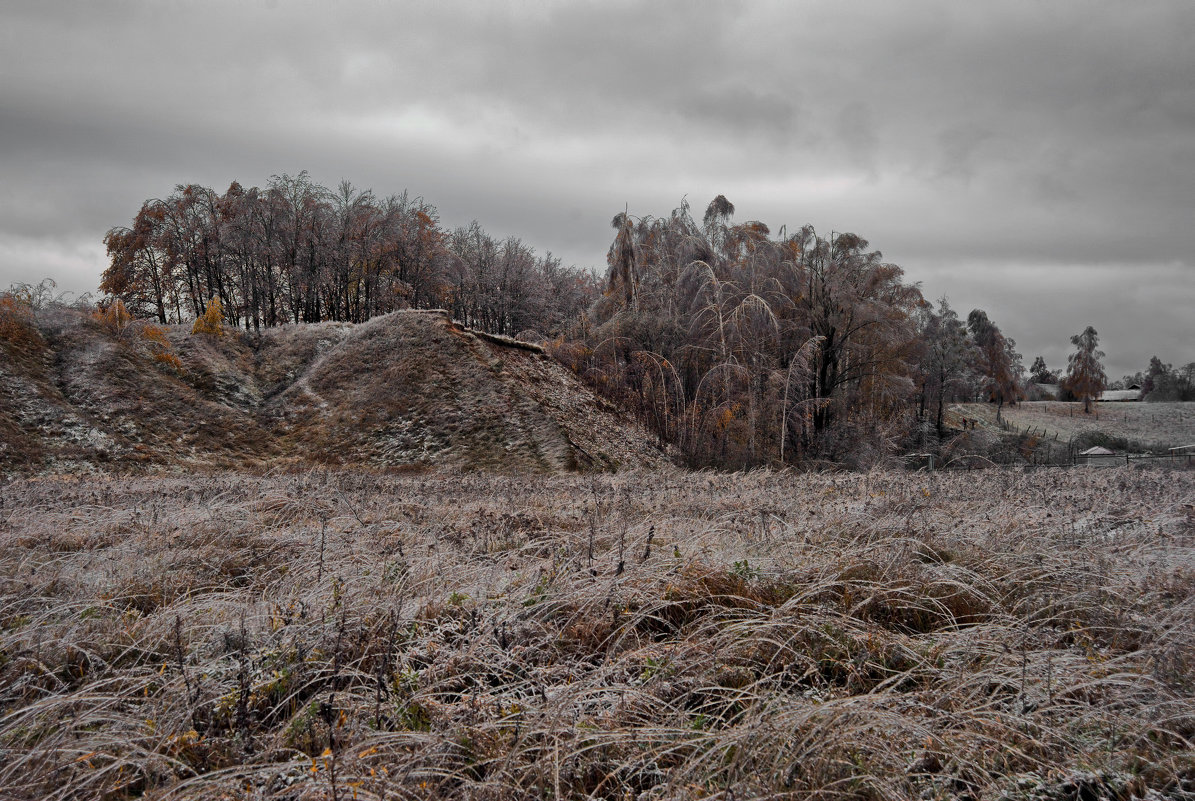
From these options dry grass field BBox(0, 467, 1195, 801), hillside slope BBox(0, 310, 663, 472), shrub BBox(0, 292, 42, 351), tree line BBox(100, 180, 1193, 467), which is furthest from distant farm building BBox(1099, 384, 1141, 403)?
shrub BBox(0, 292, 42, 351)

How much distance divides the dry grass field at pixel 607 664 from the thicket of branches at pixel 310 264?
66.8 ft

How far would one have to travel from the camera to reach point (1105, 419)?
1785 inches

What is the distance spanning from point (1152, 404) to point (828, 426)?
47.6 m

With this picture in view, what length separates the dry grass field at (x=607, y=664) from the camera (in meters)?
1.88

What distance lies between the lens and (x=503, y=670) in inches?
101

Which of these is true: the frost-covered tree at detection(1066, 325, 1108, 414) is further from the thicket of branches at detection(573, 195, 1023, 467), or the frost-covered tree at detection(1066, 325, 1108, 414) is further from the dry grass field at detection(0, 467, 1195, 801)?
the dry grass field at detection(0, 467, 1195, 801)

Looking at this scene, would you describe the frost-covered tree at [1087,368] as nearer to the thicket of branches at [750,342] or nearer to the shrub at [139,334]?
the thicket of branches at [750,342]

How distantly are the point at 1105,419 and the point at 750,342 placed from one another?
42.7 metres

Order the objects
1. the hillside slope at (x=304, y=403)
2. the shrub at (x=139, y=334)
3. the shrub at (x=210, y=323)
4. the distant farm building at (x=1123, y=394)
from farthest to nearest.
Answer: the distant farm building at (x=1123, y=394)
the shrub at (x=210, y=323)
the shrub at (x=139, y=334)
the hillside slope at (x=304, y=403)

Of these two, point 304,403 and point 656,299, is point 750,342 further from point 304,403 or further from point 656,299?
point 304,403

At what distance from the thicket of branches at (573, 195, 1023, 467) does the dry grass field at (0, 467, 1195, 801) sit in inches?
484

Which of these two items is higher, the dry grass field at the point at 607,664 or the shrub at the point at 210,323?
the shrub at the point at 210,323

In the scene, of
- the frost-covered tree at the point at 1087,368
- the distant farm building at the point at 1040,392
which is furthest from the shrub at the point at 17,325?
the distant farm building at the point at 1040,392

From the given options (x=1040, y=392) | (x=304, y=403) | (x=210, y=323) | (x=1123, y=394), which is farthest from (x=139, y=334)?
(x=1123, y=394)
